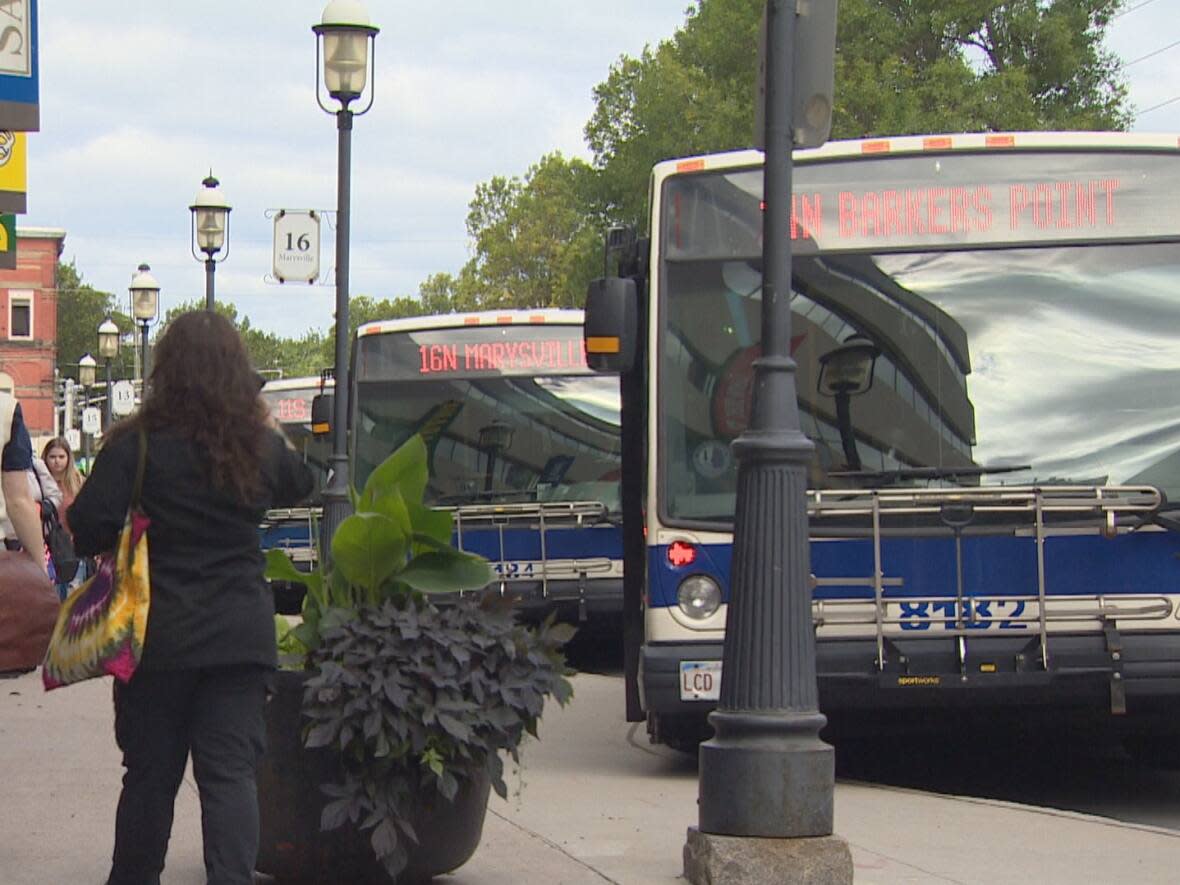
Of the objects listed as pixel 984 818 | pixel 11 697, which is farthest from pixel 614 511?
pixel 984 818

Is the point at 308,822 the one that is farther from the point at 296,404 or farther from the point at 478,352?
the point at 296,404

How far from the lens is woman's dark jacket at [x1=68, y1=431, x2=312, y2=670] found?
549 cm

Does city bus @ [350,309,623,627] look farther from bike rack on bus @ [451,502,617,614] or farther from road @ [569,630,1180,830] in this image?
road @ [569,630,1180,830]

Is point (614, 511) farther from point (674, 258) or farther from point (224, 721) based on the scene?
point (224, 721)

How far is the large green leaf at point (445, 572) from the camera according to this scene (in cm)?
644

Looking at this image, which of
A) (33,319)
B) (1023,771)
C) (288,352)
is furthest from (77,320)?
(1023,771)

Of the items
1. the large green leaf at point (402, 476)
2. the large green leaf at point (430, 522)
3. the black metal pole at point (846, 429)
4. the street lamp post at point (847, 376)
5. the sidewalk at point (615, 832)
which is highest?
the street lamp post at point (847, 376)

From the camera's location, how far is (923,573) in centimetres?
934

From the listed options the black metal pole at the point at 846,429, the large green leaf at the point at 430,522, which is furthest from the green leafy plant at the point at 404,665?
the black metal pole at the point at 846,429

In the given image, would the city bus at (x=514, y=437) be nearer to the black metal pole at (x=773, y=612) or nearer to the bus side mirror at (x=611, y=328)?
the bus side mirror at (x=611, y=328)

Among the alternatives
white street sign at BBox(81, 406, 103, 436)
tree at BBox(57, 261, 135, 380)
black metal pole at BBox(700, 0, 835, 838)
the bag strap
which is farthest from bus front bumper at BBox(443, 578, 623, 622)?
tree at BBox(57, 261, 135, 380)

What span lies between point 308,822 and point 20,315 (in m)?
88.7

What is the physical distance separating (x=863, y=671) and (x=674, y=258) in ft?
7.06

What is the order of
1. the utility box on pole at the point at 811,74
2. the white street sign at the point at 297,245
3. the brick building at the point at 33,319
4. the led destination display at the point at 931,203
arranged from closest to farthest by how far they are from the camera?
the utility box on pole at the point at 811,74
the led destination display at the point at 931,203
the white street sign at the point at 297,245
the brick building at the point at 33,319
